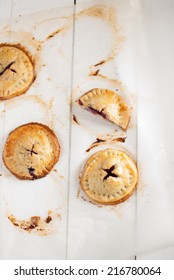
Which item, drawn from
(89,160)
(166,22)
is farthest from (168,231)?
(166,22)

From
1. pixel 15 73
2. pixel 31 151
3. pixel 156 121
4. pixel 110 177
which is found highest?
pixel 15 73

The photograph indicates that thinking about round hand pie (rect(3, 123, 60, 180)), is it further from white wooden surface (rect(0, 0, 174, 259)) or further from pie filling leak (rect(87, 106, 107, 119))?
white wooden surface (rect(0, 0, 174, 259))

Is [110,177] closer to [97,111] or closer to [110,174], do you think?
[110,174]

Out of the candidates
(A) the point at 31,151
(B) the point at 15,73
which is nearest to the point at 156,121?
(A) the point at 31,151

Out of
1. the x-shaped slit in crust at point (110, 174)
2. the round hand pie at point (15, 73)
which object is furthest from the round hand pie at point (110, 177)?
the round hand pie at point (15, 73)

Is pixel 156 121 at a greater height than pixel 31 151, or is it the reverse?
pixel 156 121

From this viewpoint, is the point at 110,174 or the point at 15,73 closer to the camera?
the point at 110,174

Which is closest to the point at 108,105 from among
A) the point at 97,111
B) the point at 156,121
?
the point at 97,111
